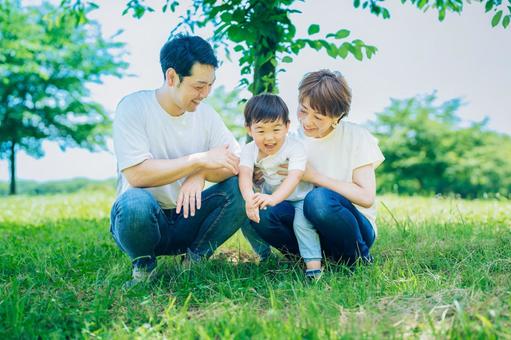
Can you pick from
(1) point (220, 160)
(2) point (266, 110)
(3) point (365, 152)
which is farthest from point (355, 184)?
(1) point (220, 160)

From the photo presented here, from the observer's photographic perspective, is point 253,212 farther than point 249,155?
No

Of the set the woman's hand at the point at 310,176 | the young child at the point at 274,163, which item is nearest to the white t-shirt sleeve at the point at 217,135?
the young child at the point at 274,163

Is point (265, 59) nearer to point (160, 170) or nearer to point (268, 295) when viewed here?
point (160, 170)

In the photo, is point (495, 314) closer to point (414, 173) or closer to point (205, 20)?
point (205, 20)

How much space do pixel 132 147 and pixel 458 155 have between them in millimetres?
18909

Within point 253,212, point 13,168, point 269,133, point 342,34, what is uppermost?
point 342,34

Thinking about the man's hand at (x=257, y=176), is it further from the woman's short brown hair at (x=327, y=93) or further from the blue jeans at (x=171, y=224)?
the woman's short brown hair at (x=327, y=93)

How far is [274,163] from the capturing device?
3170 millimetres

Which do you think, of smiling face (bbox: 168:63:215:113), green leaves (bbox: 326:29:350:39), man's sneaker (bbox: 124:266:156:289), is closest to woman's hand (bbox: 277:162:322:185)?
smiling face (bbox: 168:63:215:113)

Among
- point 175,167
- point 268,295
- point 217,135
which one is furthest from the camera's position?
point 217,135

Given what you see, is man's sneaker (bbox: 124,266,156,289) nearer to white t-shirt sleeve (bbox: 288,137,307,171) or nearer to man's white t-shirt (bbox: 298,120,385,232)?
white t-shirt sleeve (bbox: 288,137,307,171)

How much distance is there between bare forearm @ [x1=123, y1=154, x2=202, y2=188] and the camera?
121 inches

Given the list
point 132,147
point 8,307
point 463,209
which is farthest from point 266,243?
point 463,209

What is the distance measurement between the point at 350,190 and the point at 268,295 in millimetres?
795
